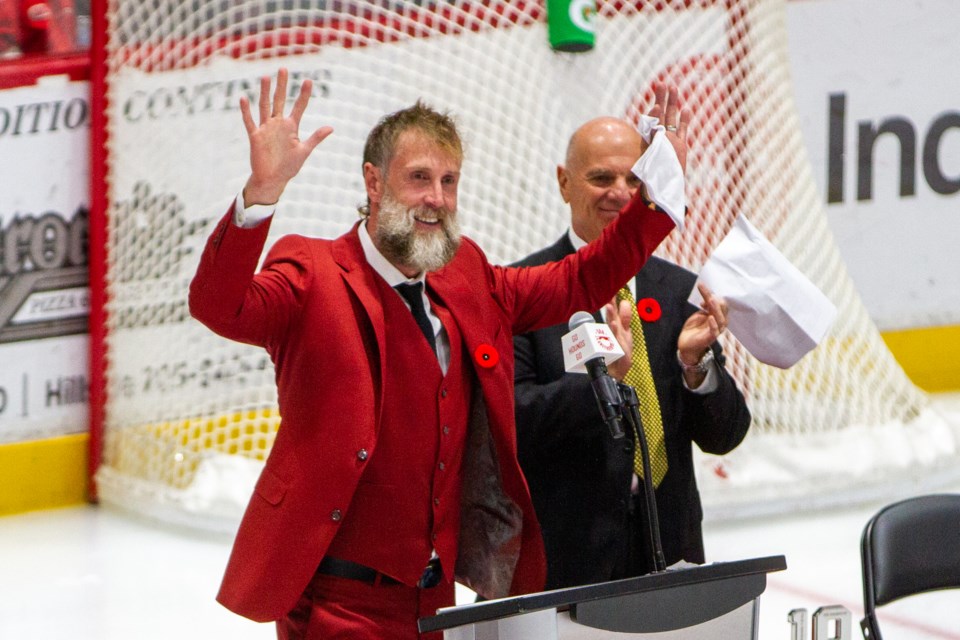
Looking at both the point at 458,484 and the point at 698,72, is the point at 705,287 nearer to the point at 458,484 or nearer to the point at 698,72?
the point at 458,484

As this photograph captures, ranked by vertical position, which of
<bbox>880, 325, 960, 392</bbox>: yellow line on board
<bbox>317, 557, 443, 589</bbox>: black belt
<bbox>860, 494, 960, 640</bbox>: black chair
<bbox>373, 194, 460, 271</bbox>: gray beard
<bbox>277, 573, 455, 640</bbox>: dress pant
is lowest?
<bbox>880, 325, 960, 392</bbox>: yellow line on board

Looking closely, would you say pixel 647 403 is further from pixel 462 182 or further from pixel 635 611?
pixel 462 182

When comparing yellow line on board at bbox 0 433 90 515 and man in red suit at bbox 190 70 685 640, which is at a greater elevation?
man in red suit at bbox 190 70 685 640

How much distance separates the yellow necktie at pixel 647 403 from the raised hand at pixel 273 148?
0.83m

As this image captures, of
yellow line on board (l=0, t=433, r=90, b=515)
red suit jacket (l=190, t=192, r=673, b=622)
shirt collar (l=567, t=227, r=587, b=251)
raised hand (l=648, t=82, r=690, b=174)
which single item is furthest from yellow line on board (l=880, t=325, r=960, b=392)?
red suit jacket (l=190, t=192, r=673, b=622)

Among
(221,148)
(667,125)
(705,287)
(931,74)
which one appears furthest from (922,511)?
(931,74)

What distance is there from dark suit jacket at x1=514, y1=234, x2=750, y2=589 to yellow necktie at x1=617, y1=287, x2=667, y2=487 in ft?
0.05

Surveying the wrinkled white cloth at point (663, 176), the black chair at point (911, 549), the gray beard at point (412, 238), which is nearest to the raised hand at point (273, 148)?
the gray beard at point (412, 238)

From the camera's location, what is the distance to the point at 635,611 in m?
1.75

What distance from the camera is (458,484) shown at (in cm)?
238

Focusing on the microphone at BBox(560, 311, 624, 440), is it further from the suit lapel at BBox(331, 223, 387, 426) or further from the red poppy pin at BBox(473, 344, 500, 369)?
the suit lapel at BBox(331, 223, 387, 426)

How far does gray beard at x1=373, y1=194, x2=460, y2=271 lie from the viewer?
88.5 inches

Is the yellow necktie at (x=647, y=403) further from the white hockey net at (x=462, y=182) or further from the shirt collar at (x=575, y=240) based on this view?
the white hockey net at (x=462, y=182)

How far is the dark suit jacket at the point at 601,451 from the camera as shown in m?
2.61
